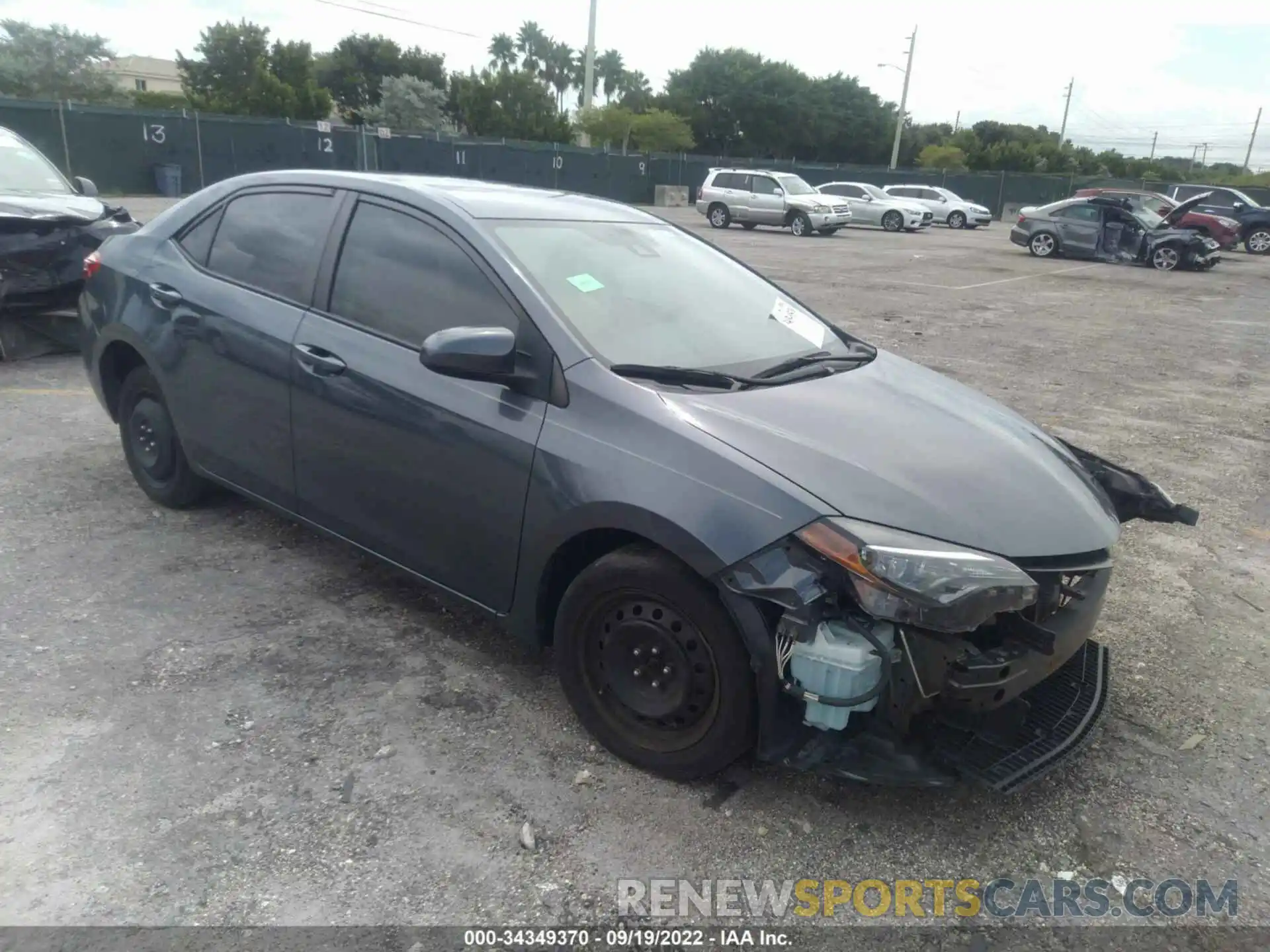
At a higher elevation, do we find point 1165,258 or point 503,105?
point 503,105

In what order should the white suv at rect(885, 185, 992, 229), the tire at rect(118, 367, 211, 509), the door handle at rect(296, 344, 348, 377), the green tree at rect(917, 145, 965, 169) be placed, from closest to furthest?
the door handle at rect(296, 344, 348, 377) → the tire at rect(118, 367, 211, 509) → the white suv at rect(885, 185, 992, 229) → the green tree at rect(917, 145, 965, 169)

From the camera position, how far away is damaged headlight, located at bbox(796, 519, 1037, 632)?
231 cm

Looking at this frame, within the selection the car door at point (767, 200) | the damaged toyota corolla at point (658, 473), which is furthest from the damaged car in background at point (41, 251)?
the car door at point (767, 200)

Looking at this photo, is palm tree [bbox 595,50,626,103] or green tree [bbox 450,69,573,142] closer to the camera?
green tree [bbox 450,69,573,142]

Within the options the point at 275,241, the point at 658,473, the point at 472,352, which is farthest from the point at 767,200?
the point at 658,473

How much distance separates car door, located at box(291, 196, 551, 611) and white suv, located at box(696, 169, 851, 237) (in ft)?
81.1

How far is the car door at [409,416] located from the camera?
2979 mm

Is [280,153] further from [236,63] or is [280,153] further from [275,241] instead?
Result: [236,63]

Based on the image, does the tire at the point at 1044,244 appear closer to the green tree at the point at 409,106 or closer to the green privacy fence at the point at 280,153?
the green privacy fence at the point at 280,153

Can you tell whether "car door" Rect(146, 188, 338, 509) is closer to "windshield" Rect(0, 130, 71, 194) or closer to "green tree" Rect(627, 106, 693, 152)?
"windshield" Rect(0, 130, 71, 194)

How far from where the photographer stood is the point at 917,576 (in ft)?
7.62

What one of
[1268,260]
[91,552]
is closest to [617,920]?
[91,552]

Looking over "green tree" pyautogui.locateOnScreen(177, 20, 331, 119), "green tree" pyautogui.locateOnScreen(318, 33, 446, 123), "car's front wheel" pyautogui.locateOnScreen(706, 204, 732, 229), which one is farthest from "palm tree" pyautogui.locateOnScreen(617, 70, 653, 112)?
"car's front wheel" pyautogui.locateOnScreen(706, 204, 732, 229)

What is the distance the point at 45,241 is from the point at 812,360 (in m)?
6.41
